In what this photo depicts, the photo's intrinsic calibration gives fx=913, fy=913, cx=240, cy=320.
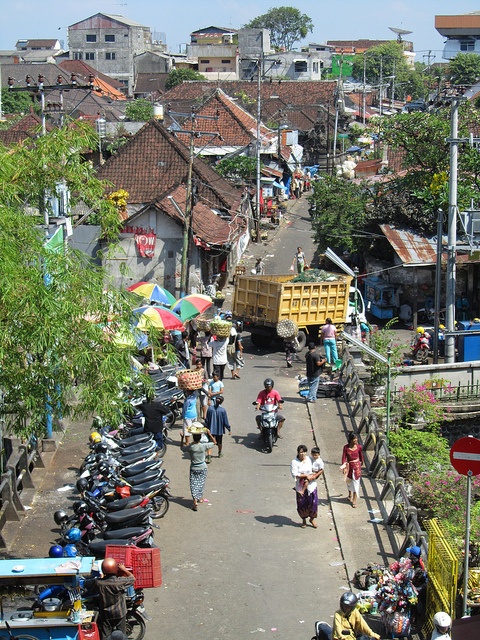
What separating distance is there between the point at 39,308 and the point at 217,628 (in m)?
4.37

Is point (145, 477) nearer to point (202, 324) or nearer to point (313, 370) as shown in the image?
point (313, 370)

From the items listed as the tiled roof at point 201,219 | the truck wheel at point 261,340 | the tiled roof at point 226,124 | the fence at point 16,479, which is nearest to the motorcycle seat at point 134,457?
the fence at point 16,479

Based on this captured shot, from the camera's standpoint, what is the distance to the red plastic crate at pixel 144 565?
→ 34.9 ft

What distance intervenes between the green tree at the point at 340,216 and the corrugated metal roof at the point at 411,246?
1.89m

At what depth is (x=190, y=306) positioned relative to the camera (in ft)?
74.2

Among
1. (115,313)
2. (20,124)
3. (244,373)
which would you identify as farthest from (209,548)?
(20,124)

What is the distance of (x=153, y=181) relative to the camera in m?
35.7

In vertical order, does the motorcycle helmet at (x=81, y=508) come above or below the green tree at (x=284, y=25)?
below

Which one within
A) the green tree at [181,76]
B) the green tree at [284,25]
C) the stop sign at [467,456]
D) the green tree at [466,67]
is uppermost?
the green tree at [284,25]

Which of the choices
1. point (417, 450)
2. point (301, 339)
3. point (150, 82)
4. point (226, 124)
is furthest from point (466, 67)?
point (417, 450)

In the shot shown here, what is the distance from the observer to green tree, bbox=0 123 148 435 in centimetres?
959

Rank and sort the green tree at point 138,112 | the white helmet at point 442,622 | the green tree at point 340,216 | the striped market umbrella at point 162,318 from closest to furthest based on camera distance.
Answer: the white helmet at point 442,622 → the striped market umbrella at point 162,318 → the green tree at point 340,216 → the green tree at point 138,112

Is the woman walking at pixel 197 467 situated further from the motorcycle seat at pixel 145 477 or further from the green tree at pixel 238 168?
the green tree at pixel 238 168

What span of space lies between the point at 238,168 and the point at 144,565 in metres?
34.8
